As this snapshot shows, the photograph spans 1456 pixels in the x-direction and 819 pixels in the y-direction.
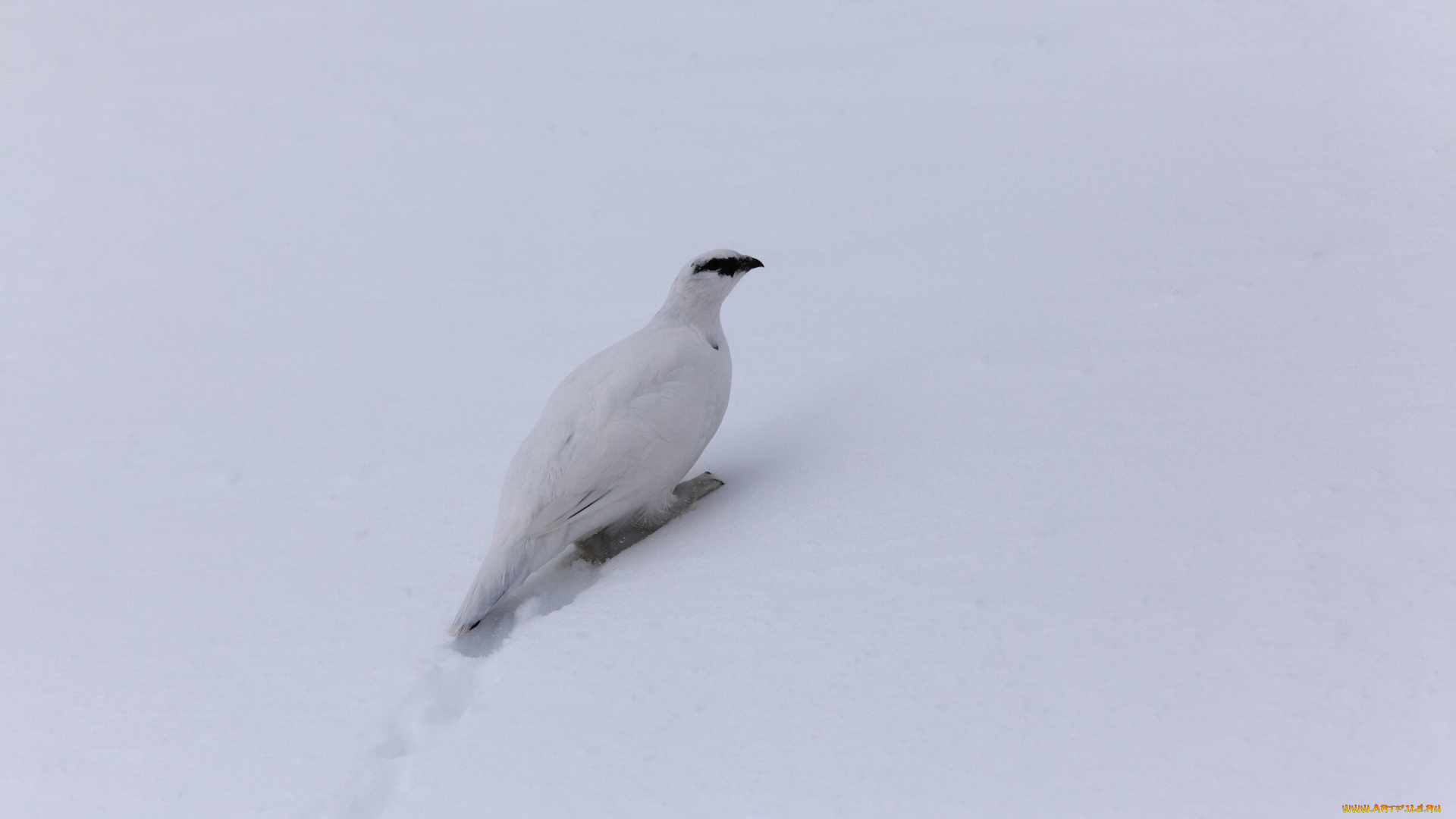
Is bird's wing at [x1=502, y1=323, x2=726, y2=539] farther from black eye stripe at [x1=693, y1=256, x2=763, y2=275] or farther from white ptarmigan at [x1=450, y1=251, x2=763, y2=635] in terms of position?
black eye stripe at [x1=693, y1=256, x2=763, y2=275]

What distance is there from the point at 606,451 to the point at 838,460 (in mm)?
874

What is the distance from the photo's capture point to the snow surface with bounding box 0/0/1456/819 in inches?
94.7

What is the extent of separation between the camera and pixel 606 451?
3.27 metres

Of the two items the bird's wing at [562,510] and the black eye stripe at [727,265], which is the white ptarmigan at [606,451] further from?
the black eye stripe at [727,265]

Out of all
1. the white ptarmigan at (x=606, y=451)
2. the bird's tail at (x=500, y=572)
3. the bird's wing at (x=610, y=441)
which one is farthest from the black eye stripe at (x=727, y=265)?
the bird's tail at (x=500, y=572)

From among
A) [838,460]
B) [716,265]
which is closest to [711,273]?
[716,265]

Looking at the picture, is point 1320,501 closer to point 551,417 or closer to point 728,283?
point 728,283

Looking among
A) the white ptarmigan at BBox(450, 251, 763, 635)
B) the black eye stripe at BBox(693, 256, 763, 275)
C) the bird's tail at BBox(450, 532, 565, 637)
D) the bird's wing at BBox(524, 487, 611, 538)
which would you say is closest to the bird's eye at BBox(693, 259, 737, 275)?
the black eye stripe at BBox(693, 256, 763, 275)

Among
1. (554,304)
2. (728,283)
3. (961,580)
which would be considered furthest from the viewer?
(554,304)

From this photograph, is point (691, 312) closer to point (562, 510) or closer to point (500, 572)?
point (562, 510)

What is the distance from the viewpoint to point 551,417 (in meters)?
3.43

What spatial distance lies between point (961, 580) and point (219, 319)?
4850mm

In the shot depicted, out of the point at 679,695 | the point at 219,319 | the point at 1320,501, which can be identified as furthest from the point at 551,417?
the point at 219,319

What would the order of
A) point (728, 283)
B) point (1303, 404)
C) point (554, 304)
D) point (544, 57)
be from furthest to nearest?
1. point (544, 57)
2. point (554, 304)
3. point (728, 283)
4. point (1303, 404)
